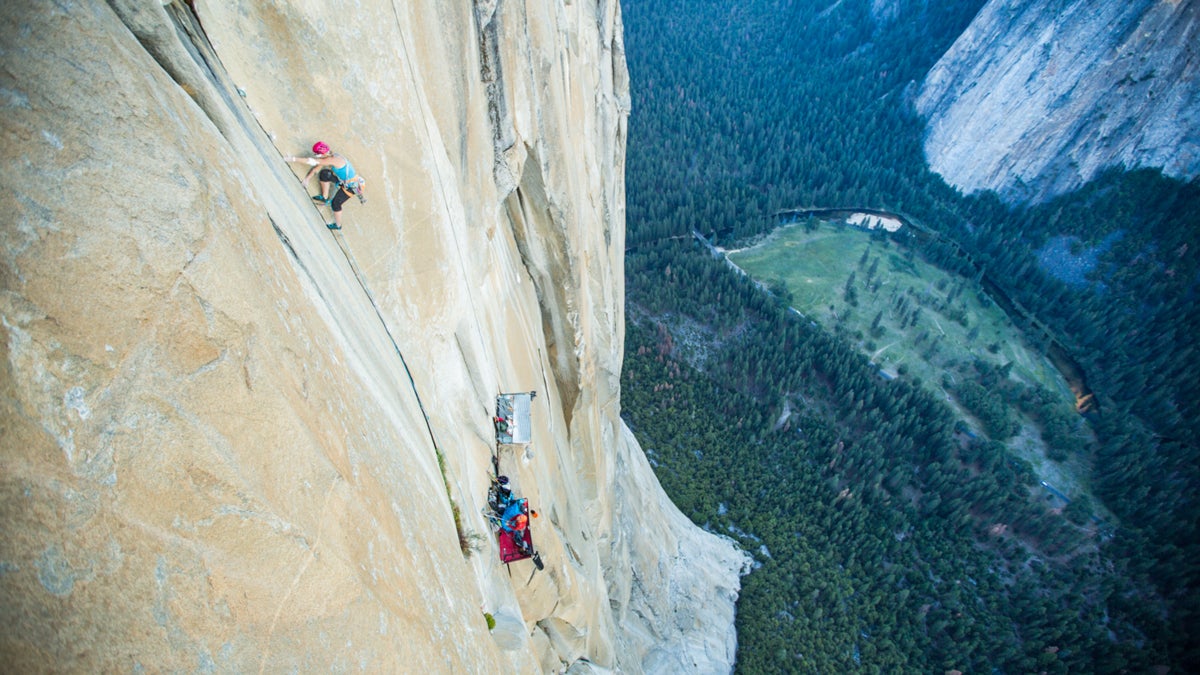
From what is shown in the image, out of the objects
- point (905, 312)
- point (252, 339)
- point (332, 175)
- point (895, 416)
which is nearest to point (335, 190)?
point (332, 175)

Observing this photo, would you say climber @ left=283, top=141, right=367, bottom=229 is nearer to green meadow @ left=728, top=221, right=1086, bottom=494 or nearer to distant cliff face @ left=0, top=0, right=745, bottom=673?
distant cliff face @ left=0, top=0, right=745, bottom=673

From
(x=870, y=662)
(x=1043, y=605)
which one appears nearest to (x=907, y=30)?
(x=1043, y=605)

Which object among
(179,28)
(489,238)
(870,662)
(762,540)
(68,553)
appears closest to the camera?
(68,553)

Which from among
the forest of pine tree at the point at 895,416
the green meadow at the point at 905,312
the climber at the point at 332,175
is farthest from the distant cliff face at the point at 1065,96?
the climber at the point at 332,175

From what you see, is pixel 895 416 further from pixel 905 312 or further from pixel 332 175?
pixel 332 175

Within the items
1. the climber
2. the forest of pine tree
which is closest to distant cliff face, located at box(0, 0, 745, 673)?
the climber

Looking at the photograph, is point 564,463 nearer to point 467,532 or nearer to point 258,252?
point 467,532

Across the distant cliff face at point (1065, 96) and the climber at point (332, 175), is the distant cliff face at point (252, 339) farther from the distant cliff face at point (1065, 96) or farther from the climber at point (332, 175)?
the distant cliff face at point (1065, 96)
